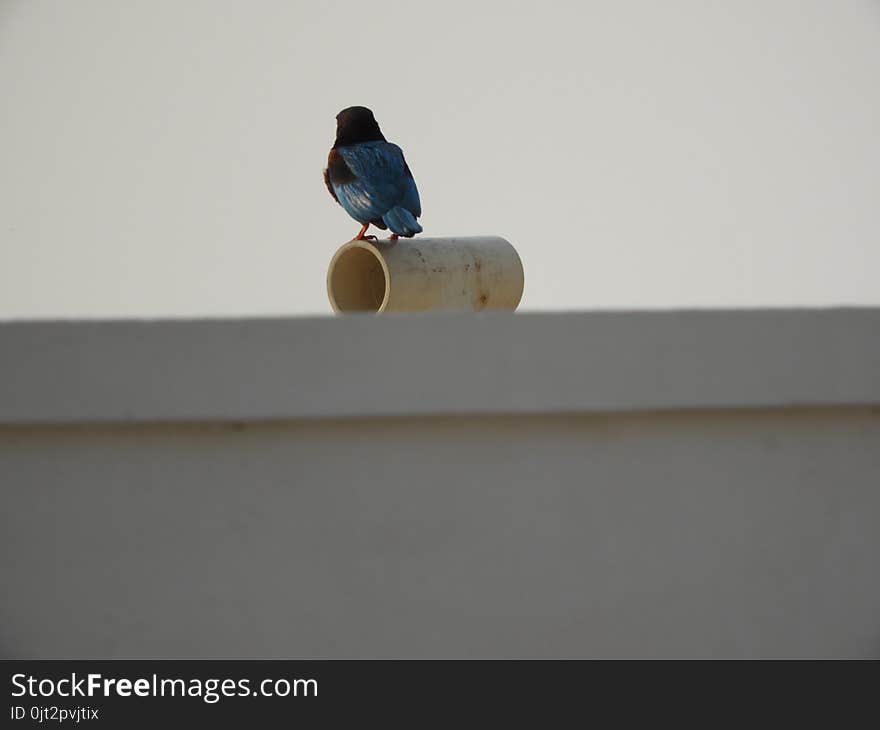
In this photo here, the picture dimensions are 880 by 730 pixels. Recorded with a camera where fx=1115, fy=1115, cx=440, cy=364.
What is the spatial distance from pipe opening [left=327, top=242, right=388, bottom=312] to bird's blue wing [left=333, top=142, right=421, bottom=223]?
19 cm

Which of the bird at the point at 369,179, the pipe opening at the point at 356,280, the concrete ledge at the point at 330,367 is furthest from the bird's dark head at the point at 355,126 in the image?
the concrete ledge at the point at 330,367

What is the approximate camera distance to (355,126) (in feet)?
13.3

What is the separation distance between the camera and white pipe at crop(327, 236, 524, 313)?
11.3ft

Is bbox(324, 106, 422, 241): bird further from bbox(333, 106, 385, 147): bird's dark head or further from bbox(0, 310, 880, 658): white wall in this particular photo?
bbox(0, 310, 880, 658): white wall

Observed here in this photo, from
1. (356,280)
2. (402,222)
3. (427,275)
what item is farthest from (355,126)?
(427,275)

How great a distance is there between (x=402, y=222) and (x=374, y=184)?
174mm

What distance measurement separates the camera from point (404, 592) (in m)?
1.80

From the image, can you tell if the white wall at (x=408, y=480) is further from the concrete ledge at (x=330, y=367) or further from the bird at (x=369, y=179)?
the bird at (x=369, y=179)

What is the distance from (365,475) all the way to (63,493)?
1.59 feet

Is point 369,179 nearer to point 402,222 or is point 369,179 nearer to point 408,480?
point 402,222

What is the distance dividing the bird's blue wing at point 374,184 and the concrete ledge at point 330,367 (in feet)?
7.19

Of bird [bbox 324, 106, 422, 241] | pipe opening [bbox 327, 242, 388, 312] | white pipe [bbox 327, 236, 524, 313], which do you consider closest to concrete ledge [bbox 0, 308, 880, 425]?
white pipe [bbox 327, 236, 524, 313]
